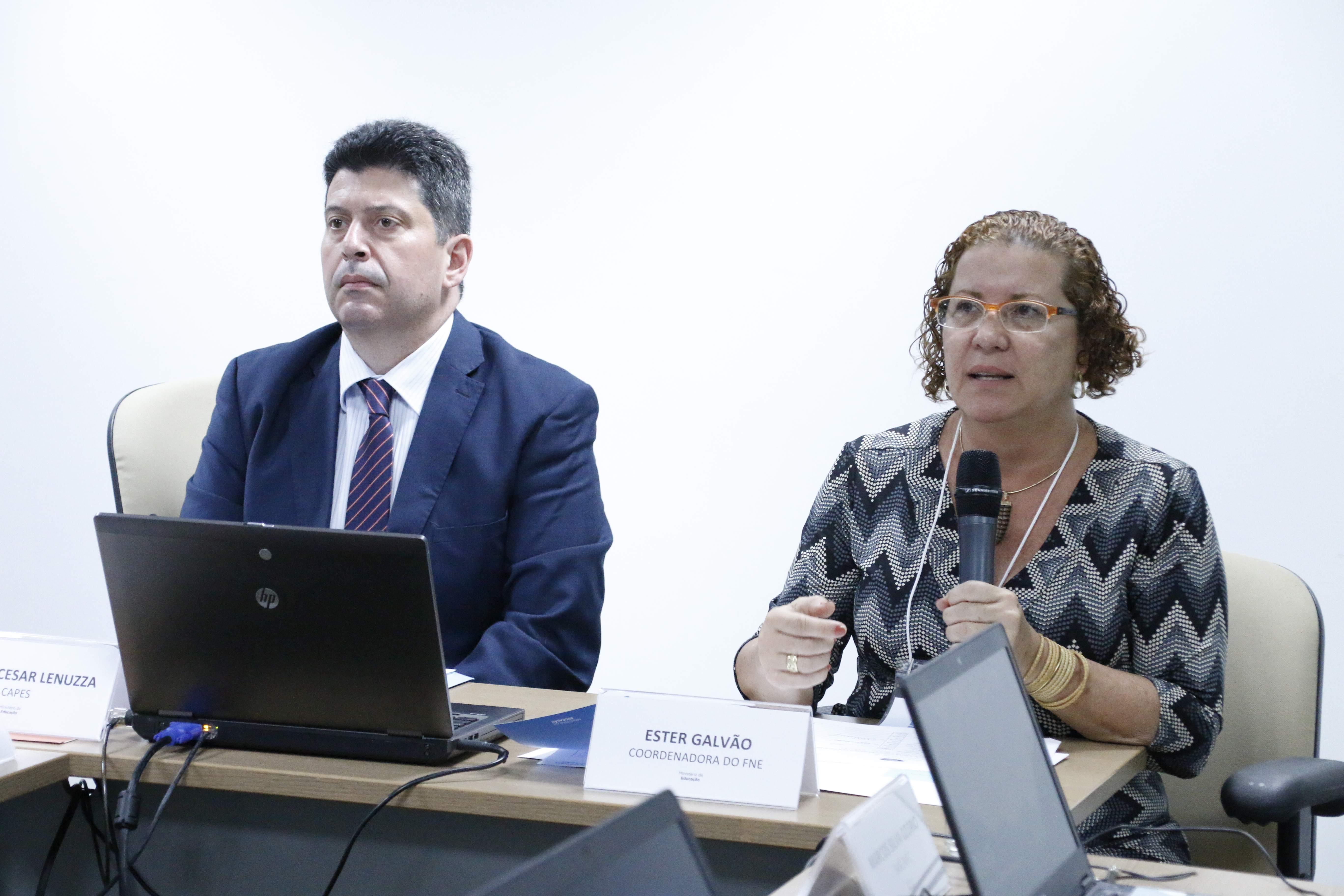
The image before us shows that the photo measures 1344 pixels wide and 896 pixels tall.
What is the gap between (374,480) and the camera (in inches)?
77.9

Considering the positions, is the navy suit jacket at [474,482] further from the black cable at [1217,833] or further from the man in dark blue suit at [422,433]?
the black cable at [1217,833]

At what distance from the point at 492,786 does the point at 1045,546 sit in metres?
0.82

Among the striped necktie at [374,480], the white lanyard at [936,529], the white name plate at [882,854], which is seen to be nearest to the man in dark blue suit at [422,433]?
the striped necktie at [374,480]

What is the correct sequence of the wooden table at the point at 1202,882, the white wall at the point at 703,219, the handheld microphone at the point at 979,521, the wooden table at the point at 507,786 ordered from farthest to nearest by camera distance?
the white wall at the point at 703,219
the handheld microphone at the point at 979,521
the wooden table at the point at 507,786
the wooden table at the point at 1202,882


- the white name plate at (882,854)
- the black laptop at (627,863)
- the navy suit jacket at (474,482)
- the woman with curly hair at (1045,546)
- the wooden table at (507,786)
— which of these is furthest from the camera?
the navy suit jacket at (474,482)

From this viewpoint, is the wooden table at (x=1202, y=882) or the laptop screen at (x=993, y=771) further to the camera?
the wooden table at (x=1202, y=882)

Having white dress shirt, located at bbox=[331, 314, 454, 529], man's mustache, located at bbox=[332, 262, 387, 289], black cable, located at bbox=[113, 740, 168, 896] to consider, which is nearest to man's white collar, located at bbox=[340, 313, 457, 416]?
white dress shirt, located at bbox=[331, 314, 454, 529]

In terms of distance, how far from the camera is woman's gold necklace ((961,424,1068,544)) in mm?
1717

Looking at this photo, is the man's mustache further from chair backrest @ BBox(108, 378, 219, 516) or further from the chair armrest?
the chair armrest

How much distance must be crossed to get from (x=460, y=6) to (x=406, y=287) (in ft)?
4.21

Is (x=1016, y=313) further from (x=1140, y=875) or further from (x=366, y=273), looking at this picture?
(x=366, y=273)

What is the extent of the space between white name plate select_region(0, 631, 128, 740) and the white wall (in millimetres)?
1635

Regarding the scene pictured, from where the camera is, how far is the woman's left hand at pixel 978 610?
Answer: 1350mm

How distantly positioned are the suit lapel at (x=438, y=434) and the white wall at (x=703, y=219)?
93 cm
